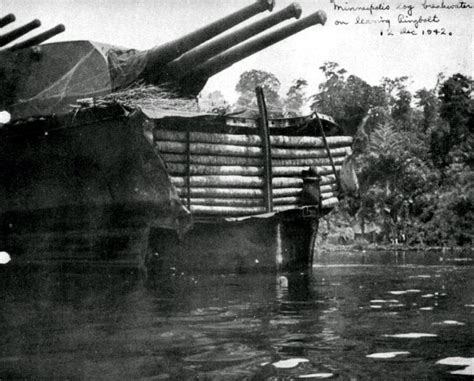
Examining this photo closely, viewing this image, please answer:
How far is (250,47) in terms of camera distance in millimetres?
11469

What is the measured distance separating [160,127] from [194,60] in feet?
4.86

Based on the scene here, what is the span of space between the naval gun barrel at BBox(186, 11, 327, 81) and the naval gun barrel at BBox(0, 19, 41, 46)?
→ 2676 millimetres

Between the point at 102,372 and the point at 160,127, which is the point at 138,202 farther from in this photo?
the point at 102,372

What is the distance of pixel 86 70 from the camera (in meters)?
11.4

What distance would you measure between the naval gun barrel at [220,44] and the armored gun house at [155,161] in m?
0.02

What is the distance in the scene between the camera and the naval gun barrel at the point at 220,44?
9.95m

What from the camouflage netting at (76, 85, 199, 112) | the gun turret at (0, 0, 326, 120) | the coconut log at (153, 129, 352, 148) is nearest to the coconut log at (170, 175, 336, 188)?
the coconut log at (153, 129, 352, 148)

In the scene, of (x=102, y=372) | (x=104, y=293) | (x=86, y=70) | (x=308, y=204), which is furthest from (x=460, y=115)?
(x=102, y=372)

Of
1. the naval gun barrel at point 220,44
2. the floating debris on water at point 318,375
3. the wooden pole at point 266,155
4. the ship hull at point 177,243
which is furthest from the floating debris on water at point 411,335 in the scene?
the wooden pole at point 266,155

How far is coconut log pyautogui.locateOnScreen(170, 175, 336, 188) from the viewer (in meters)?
10.5

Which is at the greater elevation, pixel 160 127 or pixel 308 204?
pixel 160 127

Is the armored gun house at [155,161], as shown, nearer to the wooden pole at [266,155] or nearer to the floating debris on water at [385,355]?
the wooden pole at [266,155]

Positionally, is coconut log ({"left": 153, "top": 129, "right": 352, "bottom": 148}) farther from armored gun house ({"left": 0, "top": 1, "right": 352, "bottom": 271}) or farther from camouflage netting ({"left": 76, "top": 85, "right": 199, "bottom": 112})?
camouflage netting ({"left": 76, "top": 85, "right": 199, "bottom": 112})

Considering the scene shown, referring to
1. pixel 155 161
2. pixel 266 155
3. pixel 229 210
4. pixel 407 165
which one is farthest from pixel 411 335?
pixel 407 165
